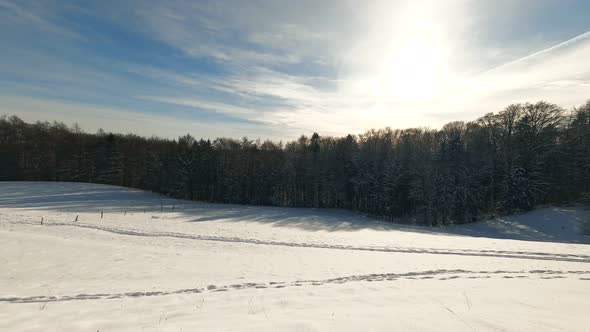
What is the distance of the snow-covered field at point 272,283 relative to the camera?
5934 millimetres

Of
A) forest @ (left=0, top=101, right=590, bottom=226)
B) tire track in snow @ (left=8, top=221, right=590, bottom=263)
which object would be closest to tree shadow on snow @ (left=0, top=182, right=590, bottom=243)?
forest @ (left=0, top=101, right=590, bottom=226)

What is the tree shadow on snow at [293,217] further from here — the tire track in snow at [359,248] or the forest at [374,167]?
the tire track in snow at [359,248]

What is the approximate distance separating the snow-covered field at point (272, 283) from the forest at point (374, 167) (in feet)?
89.2

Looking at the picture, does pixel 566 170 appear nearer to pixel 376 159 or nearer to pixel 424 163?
pixel 424 163

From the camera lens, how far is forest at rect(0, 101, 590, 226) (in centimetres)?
3988

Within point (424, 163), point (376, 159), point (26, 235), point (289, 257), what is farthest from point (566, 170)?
point (26, 235)

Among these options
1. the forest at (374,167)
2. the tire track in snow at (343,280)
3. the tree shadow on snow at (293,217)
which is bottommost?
the tree shadow on snow at (293,217)

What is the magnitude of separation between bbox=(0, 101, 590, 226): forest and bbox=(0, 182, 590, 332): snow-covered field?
27.2 m

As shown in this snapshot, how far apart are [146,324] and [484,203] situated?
50121 millimetres

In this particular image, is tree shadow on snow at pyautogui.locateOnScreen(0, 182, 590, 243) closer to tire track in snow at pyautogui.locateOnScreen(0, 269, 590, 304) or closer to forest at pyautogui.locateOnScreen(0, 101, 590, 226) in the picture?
forest at pyautogui.locateOnScreen(0, 101, 590, 226)

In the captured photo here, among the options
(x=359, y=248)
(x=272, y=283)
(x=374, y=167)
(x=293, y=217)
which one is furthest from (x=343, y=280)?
(x=374, y=167)

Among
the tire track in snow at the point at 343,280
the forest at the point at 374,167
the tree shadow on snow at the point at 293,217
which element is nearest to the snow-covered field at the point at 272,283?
the tire track in snow at the point at 343,280

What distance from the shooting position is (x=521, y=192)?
3853 centimetres

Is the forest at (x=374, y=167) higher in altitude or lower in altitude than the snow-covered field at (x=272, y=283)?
higher
